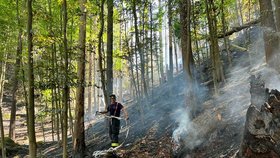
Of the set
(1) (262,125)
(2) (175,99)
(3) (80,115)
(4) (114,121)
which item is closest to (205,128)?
(4) (114,121)

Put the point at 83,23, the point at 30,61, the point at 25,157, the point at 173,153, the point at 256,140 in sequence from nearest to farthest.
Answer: the point at 256,140 → the point at 30,61 → the point at 173,153 → the point at 83,23 → the point at 25,157

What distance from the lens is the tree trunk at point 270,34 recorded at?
8.90m

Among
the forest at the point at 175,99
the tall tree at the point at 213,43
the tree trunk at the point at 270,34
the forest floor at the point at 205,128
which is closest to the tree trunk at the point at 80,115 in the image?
the forest at the point at 175,99

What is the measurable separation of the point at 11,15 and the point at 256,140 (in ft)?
33.9

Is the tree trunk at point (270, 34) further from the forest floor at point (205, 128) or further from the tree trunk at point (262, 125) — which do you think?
the tree trunk at point (262, 125)

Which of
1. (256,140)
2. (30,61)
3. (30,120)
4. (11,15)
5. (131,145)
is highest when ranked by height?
(11,15)

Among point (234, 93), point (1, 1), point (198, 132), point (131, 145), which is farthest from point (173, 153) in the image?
point (1, 1)

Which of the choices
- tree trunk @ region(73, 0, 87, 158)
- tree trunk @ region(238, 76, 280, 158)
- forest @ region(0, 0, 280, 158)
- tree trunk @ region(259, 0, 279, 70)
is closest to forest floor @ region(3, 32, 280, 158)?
forest @ region(0, 0, 280, 158)

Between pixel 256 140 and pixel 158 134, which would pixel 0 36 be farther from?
pixel 256 140

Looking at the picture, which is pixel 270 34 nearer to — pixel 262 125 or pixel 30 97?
pixel 262 125

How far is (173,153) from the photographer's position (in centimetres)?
860

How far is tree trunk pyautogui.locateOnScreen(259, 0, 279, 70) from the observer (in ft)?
29.2

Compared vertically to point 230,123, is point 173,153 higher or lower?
lower

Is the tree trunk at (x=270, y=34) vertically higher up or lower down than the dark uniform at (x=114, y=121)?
higher up
